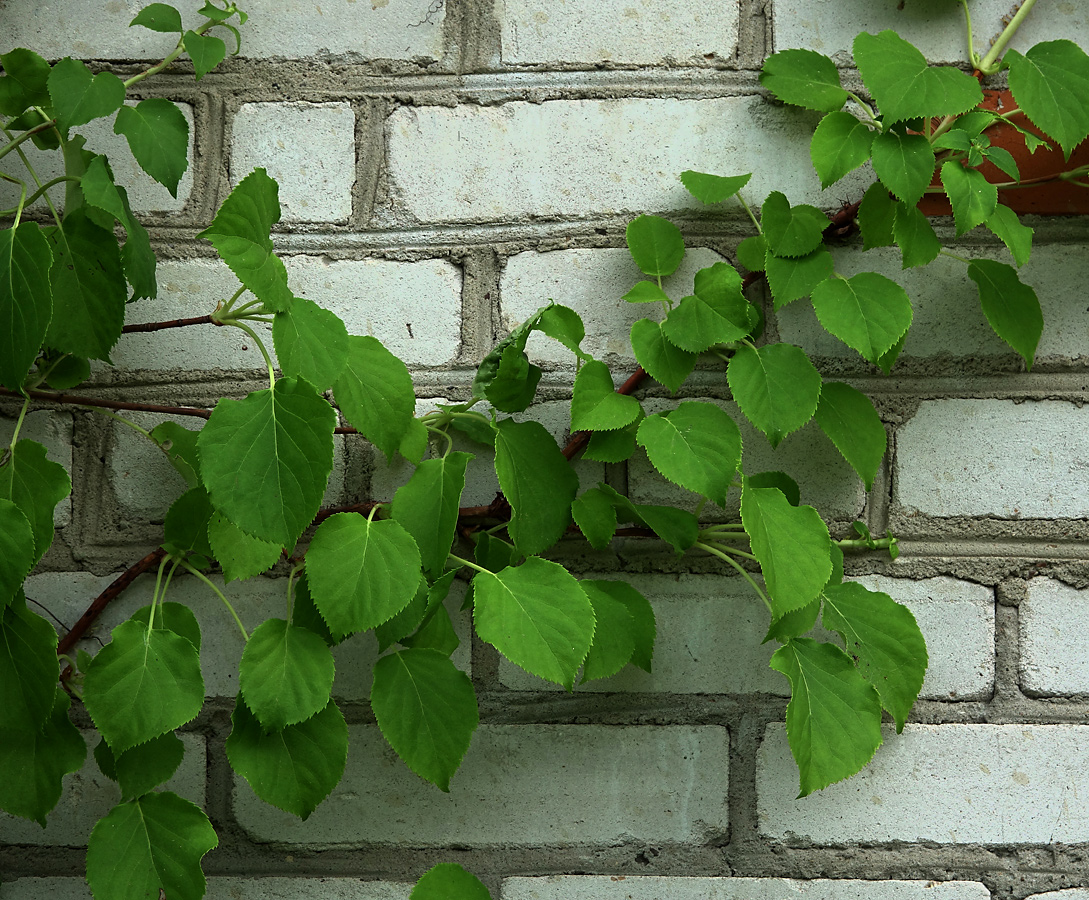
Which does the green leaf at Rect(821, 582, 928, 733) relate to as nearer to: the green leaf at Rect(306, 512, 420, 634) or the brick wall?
the brick wall

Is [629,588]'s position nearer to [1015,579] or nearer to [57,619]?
[1015,579]

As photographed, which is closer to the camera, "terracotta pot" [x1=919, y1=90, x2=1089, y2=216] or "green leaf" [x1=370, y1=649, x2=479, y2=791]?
"green leaf" [x1=370, y1=649, x2=479, y2=791]

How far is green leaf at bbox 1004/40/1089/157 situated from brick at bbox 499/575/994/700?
1.29ft

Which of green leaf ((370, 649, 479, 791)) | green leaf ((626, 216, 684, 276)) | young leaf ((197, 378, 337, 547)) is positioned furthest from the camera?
green leaf ((626, 216, 684, 276))

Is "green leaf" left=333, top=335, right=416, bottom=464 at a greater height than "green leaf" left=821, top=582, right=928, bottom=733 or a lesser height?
greater

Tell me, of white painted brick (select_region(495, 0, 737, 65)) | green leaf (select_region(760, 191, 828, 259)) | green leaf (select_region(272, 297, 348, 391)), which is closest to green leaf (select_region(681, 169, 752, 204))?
green leaf (select_region(760, 191, 828, 259))

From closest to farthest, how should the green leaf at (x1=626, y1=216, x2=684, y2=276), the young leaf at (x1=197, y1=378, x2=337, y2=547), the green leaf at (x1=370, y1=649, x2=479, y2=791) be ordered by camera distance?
the young leaf at (x1=197, y1=378, x2=337, y2=547) < the green leaf at (x1=370, y1=649, x2=479, y2=791) < the green leaf at (x1=626, y1=216, x2=684, y2=276)

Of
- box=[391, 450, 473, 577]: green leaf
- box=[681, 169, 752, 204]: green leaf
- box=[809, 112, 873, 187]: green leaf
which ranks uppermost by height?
box=[809, 112, 873, 187]: green leaf

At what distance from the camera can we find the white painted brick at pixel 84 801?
72cm

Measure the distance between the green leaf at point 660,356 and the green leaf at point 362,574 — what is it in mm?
252

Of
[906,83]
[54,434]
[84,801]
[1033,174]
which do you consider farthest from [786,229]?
[84,801]

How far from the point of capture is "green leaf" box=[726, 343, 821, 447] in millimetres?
639

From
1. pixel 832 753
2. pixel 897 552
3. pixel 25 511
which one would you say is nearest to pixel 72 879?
pixel 25 511

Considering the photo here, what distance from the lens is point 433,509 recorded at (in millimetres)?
598
